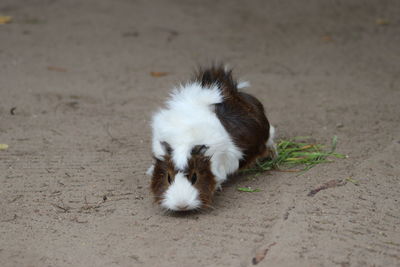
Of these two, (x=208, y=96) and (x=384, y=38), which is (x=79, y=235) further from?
(x=384, y=38)

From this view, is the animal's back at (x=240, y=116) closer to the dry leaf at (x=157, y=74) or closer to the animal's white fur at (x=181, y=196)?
the animal's white fur at (x=181, y=196)

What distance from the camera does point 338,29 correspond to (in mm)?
7367

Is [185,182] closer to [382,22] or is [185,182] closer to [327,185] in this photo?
[327,185]

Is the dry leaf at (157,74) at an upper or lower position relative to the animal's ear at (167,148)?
lower

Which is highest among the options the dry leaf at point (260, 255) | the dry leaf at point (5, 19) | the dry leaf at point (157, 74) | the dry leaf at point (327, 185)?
the dry leaf at point (327, 185)

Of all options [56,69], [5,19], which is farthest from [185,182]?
[5,19]

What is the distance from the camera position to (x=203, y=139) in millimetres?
3270

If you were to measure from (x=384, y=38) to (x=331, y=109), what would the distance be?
8.20 feet

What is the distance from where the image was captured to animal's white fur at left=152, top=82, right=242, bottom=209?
10.4ft

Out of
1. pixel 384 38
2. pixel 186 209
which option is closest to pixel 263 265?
pixel 186 209

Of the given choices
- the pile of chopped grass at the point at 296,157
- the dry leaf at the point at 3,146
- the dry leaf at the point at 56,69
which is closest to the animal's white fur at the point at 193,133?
the pile of chopped grass at the point at 296,157

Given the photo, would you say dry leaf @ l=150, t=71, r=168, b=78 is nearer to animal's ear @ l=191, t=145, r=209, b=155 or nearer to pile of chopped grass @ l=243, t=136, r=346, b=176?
pile of chopped grass @ l=243, t=136, r=346, b=176

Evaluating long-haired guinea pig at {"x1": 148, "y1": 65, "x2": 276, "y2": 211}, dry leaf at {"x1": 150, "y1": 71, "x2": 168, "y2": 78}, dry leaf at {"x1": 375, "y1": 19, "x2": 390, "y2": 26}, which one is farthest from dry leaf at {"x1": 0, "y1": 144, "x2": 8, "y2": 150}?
dry leaf at {"x1": 375, "y1": 19, "x2": 390, "y2": 26}

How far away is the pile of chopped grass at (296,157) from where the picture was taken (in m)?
3.86
